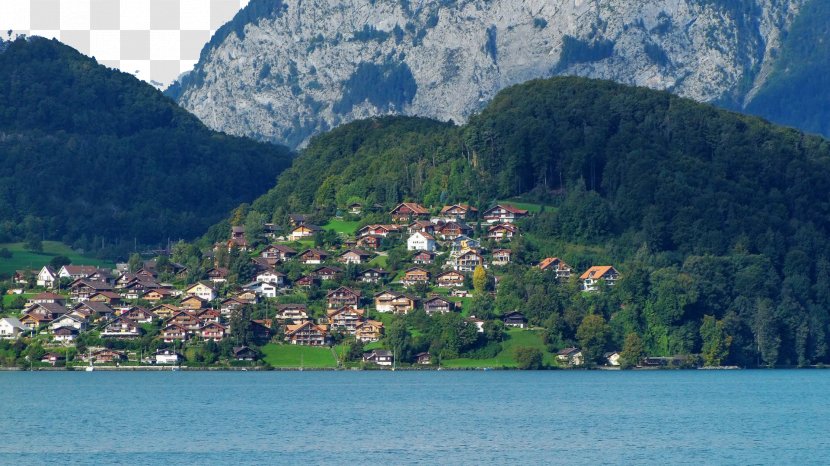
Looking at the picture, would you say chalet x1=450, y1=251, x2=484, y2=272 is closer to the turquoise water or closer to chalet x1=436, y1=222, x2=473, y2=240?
chalet x1=436, y1=222, x2=473, y2=240

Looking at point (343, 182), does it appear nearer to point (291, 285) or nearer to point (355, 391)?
point (291, 285)

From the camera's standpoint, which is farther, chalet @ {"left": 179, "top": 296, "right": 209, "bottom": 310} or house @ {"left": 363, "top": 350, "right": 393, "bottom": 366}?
chalet @ {"left": 179, "top": 296, "right": 209, "bottom": 310}

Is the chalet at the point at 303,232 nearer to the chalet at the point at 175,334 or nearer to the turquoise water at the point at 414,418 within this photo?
the chalet at the point at 175,334

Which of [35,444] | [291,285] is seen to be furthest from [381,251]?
[35,444]

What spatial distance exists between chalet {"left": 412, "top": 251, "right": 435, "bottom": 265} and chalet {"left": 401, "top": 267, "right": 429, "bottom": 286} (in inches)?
218

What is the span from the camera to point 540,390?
4459 inches

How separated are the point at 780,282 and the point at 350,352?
41.7 metres

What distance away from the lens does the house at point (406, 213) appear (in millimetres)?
172125

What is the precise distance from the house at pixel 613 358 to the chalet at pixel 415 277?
777 inches

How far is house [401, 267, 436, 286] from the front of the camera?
150m

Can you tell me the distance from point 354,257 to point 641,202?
28.9 metres

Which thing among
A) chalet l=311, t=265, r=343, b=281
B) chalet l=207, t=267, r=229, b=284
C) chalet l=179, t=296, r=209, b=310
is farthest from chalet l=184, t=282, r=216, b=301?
chalet l=311, t=265, r=343, b=281

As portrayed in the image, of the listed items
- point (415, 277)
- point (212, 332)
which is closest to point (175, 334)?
point (212, 332)

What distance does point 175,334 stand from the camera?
137375mm
